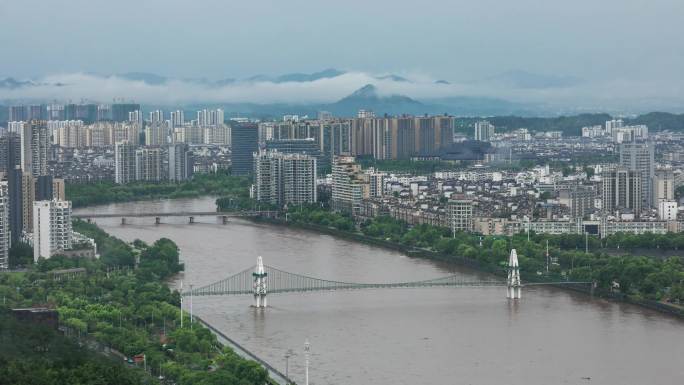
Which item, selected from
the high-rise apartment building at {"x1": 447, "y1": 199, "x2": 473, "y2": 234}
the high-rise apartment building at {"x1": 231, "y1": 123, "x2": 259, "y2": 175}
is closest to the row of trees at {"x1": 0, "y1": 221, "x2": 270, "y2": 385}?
the high-rise apartment building at {"x1": 447, "y1": 199, "x2": 473, "y2": 234}

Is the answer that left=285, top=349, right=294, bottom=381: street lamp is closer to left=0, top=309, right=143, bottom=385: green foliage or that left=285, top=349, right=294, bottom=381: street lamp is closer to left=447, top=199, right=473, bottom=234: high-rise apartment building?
left=0, top=309, right=143, bottom=385: green foliage

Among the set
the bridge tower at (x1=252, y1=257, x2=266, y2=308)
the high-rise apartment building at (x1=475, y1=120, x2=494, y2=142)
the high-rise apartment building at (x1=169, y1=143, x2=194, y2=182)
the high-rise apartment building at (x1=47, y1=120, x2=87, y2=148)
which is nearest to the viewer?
the bridge tower at (x1=252, y1=257, x2=266, y2=308)

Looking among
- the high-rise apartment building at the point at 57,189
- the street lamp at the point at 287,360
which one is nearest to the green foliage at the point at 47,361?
the street lamp at the point at 287,360

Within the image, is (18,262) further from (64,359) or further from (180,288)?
(64,359)

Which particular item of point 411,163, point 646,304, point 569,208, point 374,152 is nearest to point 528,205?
point 569,208

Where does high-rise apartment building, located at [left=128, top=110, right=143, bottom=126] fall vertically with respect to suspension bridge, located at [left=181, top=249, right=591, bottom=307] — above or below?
above

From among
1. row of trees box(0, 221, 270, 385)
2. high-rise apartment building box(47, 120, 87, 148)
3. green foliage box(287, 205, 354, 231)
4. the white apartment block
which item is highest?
high-rise apartment building box(47, 120, 87, 148)
